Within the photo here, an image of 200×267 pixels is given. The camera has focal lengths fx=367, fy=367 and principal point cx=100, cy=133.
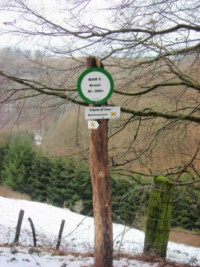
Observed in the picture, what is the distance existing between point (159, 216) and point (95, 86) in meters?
2.71

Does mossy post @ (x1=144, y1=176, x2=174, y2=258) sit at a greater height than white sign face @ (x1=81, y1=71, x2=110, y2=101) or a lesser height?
lesser

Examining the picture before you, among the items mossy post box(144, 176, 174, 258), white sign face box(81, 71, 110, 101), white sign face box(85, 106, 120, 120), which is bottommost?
mossy post box(144, 176, 174, 258)

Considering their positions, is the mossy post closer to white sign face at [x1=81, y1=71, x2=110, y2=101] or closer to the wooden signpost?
the wooden signpost

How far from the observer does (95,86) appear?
3449 millimetres

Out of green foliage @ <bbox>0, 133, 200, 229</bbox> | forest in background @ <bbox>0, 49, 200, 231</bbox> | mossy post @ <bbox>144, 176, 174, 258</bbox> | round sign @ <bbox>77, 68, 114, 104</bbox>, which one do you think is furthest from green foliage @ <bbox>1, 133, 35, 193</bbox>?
round sign @ <bbox>77, 68, 114, 104</bbox>

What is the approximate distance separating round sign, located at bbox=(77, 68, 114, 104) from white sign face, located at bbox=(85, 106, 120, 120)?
0.27 feet

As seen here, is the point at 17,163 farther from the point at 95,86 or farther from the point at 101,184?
the point at 95,86

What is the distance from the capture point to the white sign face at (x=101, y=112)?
11.4ft

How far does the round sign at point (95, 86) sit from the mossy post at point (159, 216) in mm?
2332

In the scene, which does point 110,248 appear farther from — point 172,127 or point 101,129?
point 172,127

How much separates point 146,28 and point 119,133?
6.16 ft

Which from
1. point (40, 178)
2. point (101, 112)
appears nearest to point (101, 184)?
point (101, 112)

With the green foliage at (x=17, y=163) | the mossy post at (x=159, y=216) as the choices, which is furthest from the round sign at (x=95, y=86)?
the green foliage at (x=17, y=163)

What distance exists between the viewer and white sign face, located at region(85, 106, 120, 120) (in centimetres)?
346
